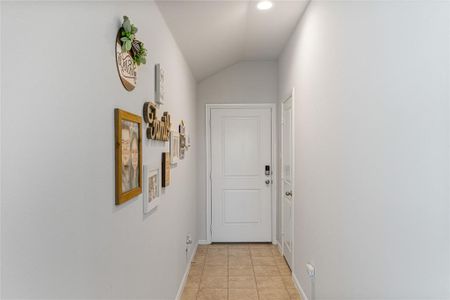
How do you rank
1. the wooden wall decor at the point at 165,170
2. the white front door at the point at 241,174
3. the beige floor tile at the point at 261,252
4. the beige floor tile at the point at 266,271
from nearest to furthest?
1. the wooden wall decor at the point at 165,170
2. the beige floor tile at the point at 266,271
3. the beige floor tile at the point at 261,252
4. the white front door at the point at 241,174

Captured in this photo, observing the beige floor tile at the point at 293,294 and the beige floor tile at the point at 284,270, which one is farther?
the beige floor tile at the point at 284,270

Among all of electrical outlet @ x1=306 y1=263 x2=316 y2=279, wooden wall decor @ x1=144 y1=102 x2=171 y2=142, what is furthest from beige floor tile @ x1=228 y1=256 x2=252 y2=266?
wooden wall decor @ x1=144 y1=102 x2=171 y2=142

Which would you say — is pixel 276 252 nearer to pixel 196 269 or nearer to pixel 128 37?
pixel 196 269

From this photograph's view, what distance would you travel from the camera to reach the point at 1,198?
75 centimetres

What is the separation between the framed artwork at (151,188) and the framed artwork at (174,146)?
1.63 ft

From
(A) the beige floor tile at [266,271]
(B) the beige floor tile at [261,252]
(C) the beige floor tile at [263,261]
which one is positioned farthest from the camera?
(B) the beige floor tile at [261,252]

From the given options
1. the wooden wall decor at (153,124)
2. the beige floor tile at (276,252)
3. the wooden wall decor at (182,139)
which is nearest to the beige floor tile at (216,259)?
the beige floor tile at (276,252)

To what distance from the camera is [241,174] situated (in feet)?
14.8

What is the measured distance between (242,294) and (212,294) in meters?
0.28

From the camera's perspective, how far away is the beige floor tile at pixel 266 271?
3414 millimetres

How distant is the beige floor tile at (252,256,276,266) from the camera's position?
370cm

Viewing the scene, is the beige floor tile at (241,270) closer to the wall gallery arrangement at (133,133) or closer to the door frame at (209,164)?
the door frame at (209,164)

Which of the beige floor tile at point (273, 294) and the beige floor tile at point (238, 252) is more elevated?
the beige floor tile at point (238, 252)

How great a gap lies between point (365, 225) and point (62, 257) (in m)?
1.29
